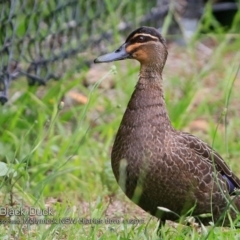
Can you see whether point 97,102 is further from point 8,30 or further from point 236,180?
point 236,180

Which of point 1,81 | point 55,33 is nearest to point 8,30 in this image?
point 1,81

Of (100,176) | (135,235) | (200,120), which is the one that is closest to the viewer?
(135,235)

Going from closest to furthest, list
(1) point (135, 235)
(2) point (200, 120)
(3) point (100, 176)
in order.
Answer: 1. (1) point (135, 235)
2. (3) point (100, 176)
3. (2) point (200, 120)

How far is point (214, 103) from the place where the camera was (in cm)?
646

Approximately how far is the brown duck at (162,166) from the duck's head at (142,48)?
38 mm

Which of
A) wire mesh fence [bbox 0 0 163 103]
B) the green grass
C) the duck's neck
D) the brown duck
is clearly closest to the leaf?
the green grass

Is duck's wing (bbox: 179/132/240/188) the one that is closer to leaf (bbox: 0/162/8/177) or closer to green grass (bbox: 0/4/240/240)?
green grass (bbox: 0/4/240/240)

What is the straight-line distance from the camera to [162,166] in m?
4.00

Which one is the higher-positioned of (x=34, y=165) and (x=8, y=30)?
(x=8, y=30)

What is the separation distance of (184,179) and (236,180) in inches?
16.4

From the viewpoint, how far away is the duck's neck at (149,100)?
4152mm

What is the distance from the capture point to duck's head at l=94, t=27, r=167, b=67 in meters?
4.35

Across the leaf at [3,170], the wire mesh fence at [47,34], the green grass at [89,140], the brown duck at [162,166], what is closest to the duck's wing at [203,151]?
the brown duck at [162,166]

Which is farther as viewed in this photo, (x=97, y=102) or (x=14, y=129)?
(x=97, y=102)
